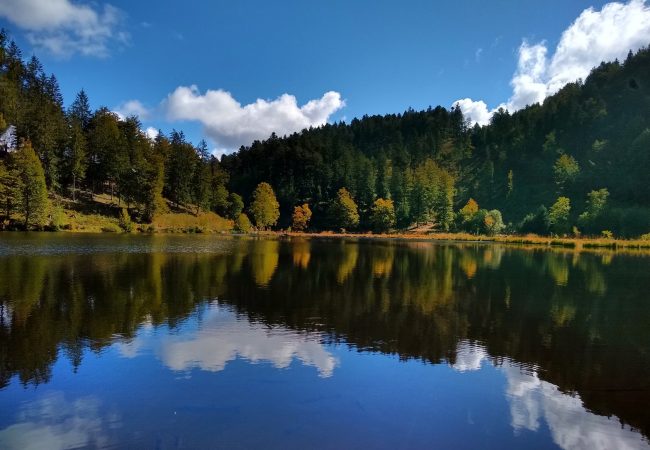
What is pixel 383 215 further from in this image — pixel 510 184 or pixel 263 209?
pixel 510 184

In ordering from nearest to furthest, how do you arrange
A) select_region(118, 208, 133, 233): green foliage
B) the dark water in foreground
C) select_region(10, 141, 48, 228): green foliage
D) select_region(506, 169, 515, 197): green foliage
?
the dark water in foreground, select_region(10, 141, 48, 228): green foliage, select_region(118, 208, 133, 233): green foliage, select_region(506, 169, 515, 197): green foliage

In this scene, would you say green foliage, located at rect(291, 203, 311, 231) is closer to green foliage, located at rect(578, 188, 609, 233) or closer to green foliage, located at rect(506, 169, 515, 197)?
green foliage, located at rect(506, 169, 515, 197)

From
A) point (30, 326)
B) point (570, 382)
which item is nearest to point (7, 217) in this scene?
point (30, 326)

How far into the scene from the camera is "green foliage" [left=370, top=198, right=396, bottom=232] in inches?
5901

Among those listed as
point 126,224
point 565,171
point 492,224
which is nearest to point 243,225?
point 126,224

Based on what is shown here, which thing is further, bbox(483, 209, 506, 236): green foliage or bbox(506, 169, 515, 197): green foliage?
bbox(506, 169, 515, 197): green foliage

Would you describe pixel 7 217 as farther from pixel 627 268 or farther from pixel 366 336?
pixel 627 268

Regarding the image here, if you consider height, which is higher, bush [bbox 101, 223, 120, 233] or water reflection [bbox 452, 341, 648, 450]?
bush [bbox 101, 223, 120, 233]

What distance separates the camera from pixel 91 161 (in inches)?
4409

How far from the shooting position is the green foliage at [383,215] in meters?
150

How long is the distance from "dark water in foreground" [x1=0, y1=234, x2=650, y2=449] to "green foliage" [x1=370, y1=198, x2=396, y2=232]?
399 ft

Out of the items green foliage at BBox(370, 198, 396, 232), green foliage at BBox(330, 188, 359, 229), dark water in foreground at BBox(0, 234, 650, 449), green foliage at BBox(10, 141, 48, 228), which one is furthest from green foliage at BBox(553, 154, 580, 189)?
green foliage at BBox(10, 141, 48, 228)

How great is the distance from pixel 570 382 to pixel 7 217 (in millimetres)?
96843

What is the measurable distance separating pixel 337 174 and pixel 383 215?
30100 millimetres
